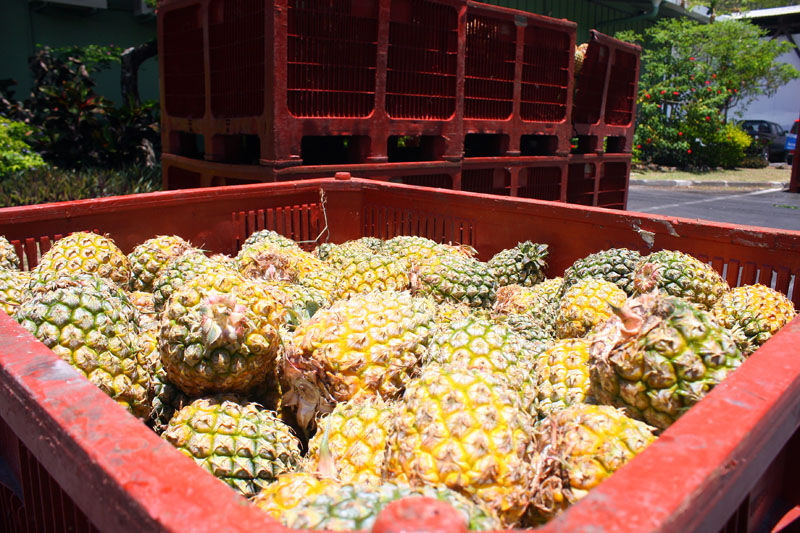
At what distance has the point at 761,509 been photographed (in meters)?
1.48

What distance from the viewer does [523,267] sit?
371 cm

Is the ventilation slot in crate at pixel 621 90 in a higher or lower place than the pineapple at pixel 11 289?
higher

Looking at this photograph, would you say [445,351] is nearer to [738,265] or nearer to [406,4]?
[738,265]

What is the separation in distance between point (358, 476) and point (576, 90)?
23.7 ft

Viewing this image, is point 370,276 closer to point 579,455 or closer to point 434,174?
point 579,455

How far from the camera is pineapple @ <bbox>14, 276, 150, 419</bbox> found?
212 cm

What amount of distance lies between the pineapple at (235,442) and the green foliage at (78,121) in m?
12.6

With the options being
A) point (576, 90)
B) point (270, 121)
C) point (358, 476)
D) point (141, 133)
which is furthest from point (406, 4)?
point (141, 133)

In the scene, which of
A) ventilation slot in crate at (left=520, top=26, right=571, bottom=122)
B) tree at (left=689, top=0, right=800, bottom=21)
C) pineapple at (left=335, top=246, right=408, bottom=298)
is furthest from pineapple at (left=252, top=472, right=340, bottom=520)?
tree at (left=689, top=0, right=800, bottom=21)

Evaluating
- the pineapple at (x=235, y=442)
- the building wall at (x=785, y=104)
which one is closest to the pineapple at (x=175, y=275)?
the pineapple at (x=235, y=442)

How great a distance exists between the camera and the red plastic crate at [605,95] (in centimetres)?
785

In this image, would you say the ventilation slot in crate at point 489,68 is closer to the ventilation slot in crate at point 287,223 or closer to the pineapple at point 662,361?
the ventilation slot in crate at point 287,223

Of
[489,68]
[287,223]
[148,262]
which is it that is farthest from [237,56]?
[148,262]

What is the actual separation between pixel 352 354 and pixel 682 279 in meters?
1.63
